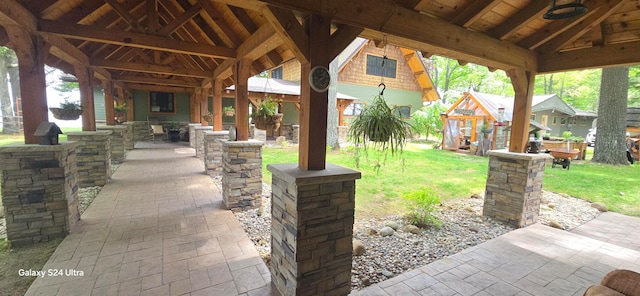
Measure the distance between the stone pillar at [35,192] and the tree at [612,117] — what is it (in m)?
14.7

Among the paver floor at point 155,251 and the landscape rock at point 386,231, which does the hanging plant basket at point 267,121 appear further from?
the landscape rock at point 386,231

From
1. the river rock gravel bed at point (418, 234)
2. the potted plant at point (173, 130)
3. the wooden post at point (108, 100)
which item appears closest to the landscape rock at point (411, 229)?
the river rock gravel bed at point (418, 234)

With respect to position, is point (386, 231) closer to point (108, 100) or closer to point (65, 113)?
point (65, 113)

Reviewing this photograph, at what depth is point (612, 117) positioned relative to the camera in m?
9.62

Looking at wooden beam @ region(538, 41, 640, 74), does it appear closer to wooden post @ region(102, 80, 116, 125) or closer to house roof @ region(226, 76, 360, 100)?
house roof @ region(226, 76, 360, 100)

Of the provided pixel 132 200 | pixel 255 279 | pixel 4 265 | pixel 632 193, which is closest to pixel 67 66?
pixel 132 200

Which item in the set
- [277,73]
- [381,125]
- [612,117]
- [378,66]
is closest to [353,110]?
[378,66]

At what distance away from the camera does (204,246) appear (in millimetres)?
3209

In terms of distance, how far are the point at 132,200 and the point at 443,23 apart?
5404 mm

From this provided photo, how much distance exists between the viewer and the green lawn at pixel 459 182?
5.23 metres

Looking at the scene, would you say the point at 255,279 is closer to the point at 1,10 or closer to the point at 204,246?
the point at 204,246

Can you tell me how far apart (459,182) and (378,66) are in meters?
11.0

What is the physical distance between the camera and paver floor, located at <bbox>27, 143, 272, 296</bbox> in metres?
2.46

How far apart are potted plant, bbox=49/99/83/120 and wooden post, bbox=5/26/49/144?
1441mm
